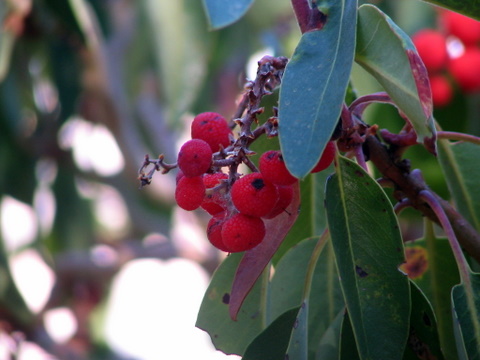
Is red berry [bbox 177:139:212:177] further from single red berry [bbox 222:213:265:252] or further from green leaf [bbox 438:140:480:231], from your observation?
green leaf [bbox 438:140:480:231]

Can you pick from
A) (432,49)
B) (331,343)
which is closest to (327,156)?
(331,343)

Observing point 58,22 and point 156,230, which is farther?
point 156,230

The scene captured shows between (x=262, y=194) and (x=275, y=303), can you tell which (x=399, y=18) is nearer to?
(x=275, y=303)

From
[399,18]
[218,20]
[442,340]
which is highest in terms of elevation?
[218,20]

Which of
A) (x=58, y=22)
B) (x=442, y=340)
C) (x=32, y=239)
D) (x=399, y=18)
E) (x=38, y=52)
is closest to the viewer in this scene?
(x=442, y=340)

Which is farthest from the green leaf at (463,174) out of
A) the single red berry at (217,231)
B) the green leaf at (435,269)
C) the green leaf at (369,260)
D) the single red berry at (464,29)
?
the single red berry at (464,29)

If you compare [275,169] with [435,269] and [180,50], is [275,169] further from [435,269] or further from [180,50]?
[180,50]

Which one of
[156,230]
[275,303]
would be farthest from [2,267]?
[275,303]
